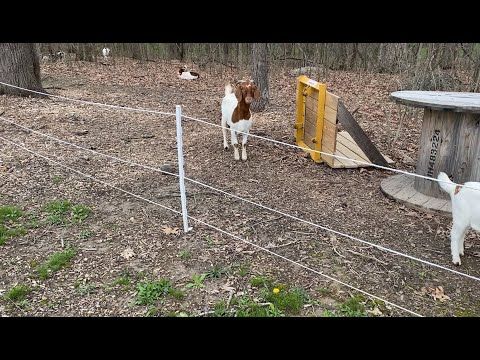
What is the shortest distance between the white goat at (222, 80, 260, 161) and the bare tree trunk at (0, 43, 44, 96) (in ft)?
17.2

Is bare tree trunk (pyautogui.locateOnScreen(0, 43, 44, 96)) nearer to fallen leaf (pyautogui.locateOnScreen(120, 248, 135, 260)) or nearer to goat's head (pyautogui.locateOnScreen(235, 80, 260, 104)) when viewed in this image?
goat's head (pyautogui.locateOnScreen(235, 80, 260, 104))

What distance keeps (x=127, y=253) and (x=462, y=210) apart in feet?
10.3

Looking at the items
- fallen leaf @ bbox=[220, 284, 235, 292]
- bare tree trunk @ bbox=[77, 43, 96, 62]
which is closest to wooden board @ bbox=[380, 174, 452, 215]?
fallen leaf @ bbox=[220, 284, 235, 292]

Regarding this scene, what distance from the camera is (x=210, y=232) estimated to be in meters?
4.07

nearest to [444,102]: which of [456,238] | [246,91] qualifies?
[456,238]

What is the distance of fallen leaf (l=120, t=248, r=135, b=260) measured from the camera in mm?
3699

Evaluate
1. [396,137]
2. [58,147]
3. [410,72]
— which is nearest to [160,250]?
[58,147]

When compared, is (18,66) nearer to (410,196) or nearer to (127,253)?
(127,253)

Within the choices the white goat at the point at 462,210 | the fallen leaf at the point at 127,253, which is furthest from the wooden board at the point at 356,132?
the fallen leaf at the point at 127,253

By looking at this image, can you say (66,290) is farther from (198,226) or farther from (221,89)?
(221,89)

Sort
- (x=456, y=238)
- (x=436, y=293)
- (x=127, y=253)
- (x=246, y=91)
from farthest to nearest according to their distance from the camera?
(x=246, y=91)
(x=127, y=253)
(x=456, y=238)
(x=436, y=293)

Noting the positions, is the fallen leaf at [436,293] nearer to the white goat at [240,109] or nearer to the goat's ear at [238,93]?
the white goat at [240,109]

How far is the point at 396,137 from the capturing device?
6980 millimetres

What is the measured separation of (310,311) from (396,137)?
16.2 feet
